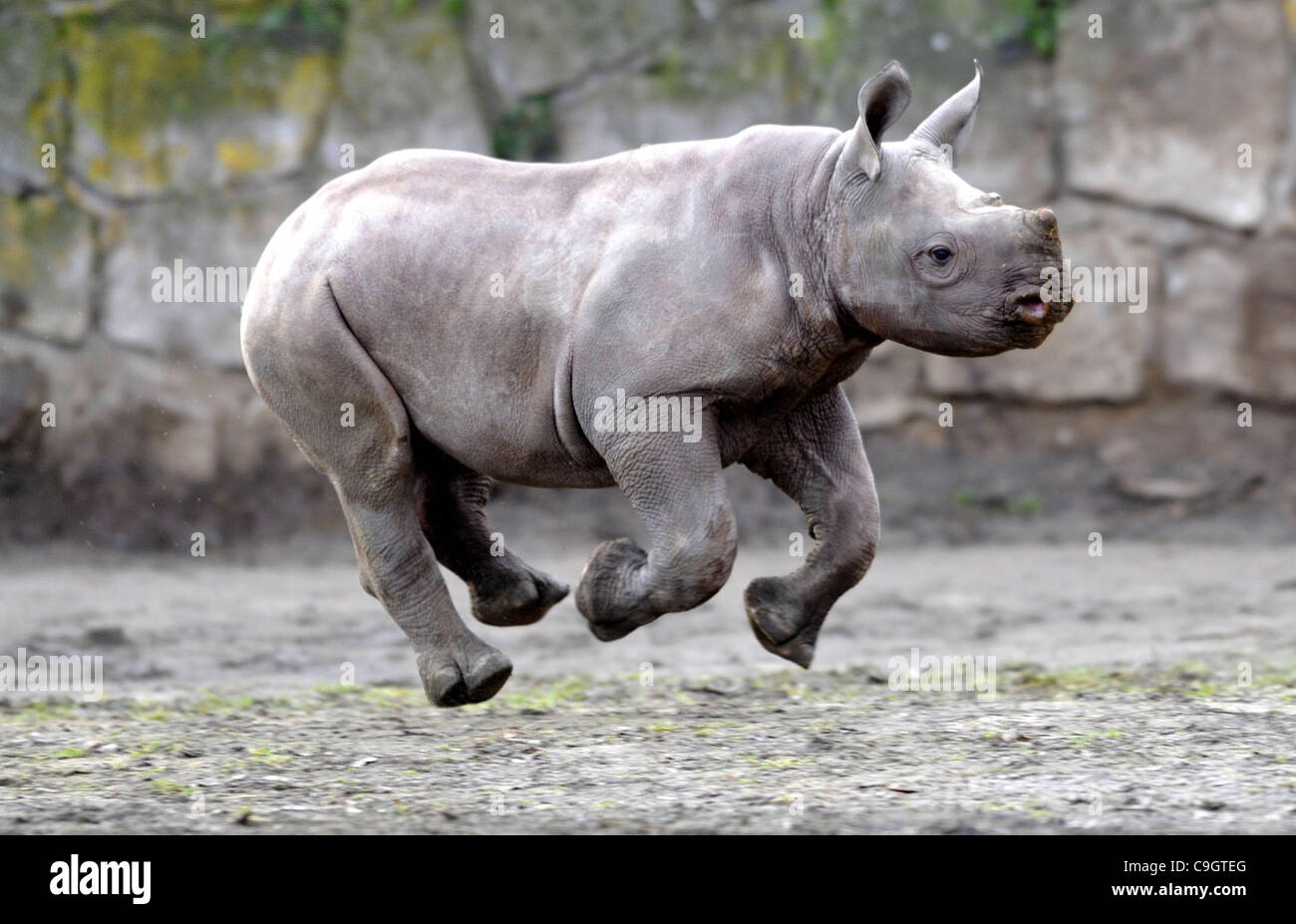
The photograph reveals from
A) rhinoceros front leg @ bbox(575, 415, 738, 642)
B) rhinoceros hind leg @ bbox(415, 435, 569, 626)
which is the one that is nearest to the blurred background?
rhinoceros hind leg @ bbox(415, 435, 569, 626)

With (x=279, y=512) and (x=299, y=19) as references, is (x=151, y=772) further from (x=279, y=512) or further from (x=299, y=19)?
(x=299, y=19)

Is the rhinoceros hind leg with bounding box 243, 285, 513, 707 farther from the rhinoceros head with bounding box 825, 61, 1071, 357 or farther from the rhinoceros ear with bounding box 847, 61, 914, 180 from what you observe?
the rhinoceros ear with bounding box 847, 61, 914, 180

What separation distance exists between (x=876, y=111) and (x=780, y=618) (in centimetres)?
129

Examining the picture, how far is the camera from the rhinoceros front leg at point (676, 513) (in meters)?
4.41

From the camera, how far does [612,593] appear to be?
4539 mm

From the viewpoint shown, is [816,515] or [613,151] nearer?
[816,515]

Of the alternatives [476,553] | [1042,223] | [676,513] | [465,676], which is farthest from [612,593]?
[1042,223]

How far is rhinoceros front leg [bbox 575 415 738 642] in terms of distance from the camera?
441 cm

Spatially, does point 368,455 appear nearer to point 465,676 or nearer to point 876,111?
point 465,676

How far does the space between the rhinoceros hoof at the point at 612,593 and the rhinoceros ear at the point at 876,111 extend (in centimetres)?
110

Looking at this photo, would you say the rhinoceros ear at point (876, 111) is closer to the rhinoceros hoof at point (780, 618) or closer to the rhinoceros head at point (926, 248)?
the rhinoceros head at point (926, 248)

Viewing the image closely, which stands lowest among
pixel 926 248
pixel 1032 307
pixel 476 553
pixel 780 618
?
pixel 780 618

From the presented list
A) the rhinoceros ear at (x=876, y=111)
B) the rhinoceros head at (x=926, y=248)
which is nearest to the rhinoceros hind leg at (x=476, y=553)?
the rhinoceros head at (x=926, y=248)

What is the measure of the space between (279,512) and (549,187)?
4841 mm
